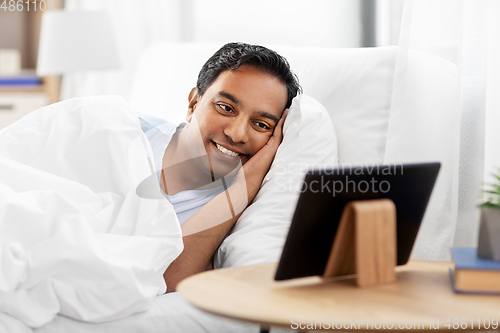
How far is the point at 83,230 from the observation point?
3.16ft

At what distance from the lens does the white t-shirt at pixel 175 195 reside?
1322 millimetres

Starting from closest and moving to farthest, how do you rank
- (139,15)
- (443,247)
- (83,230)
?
(83,230) → (443,247) → (139,15)

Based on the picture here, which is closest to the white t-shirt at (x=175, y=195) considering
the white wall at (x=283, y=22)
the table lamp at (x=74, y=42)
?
the white wall at (x=283, y=22)

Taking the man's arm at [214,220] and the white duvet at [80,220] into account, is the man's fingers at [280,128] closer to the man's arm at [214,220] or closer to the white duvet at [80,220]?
the man's arm at [214,220]

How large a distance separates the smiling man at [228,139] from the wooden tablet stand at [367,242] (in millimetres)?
492

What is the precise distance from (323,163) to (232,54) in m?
0.41

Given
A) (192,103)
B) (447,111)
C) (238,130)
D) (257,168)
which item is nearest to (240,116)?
(238,130)

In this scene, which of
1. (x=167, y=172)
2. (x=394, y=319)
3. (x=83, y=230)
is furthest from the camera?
(x=167, y=172)

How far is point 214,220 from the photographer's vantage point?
49.1 inches

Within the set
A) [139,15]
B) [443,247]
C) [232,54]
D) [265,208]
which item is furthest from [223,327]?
[139,15]

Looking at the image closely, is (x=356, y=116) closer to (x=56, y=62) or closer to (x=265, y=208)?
(x=265, y=208)

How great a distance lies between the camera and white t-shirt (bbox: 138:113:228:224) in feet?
4.34

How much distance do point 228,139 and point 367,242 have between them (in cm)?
65

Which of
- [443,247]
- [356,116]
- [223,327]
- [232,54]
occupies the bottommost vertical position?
[223,327]
